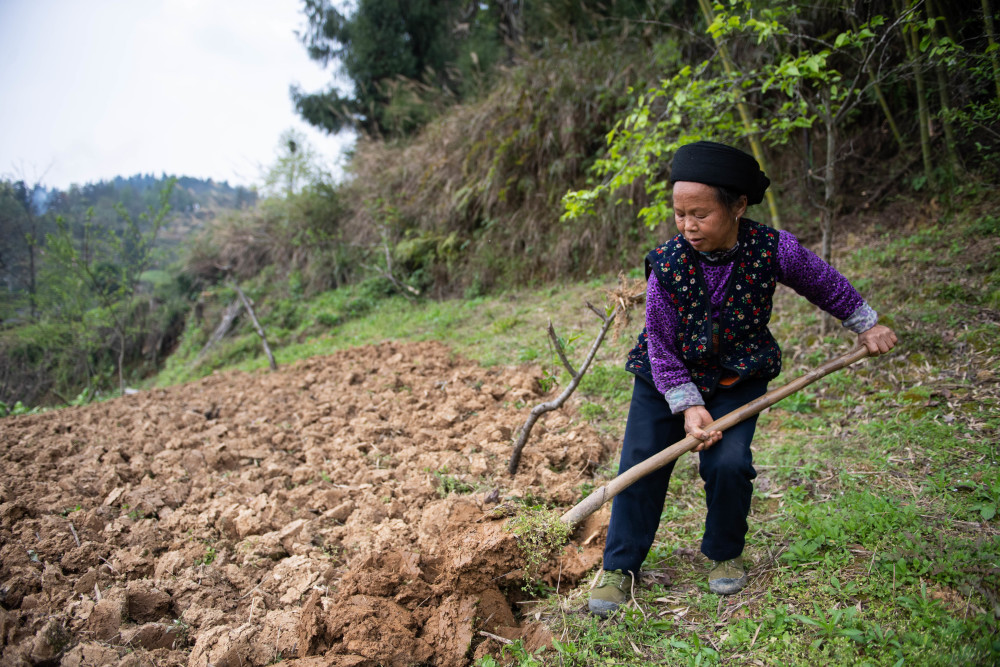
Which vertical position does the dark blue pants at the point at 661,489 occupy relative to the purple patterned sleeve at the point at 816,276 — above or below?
below

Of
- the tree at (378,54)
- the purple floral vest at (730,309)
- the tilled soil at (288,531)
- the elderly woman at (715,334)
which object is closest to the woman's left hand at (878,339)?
the elderly woman at (715,334)

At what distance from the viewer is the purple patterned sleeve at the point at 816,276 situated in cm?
181

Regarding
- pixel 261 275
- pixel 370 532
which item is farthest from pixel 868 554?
pixel 261 275

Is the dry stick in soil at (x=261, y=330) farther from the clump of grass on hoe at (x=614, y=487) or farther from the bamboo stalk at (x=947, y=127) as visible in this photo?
the bamboo stalk at (x=947, y=127)

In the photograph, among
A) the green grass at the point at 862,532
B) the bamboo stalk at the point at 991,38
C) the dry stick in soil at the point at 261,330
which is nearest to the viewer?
the green grass at the point at 862,532

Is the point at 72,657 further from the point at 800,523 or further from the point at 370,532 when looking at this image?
the point at 800,523

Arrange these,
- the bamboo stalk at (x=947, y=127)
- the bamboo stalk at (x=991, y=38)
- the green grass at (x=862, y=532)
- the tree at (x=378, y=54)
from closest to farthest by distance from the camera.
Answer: the green grass at (x=862, y=532), the bamboo stalk at (x=991, y=38), the bamboo stalk at (x=947, y=127), the tree at (x=378, y=54)

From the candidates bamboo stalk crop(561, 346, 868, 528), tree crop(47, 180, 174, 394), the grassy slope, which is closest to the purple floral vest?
bamboo stalk crop(561, 346, 868, 528)

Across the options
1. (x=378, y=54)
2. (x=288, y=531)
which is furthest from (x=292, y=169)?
(x=288, y=531)

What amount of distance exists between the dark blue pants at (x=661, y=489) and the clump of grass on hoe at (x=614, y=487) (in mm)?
71

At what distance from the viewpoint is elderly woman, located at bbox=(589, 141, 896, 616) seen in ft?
5.70

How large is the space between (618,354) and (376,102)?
36.2 ft

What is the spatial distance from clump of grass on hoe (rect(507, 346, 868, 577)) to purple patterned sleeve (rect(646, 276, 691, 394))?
0.65 feet

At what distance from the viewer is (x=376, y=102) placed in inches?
514
